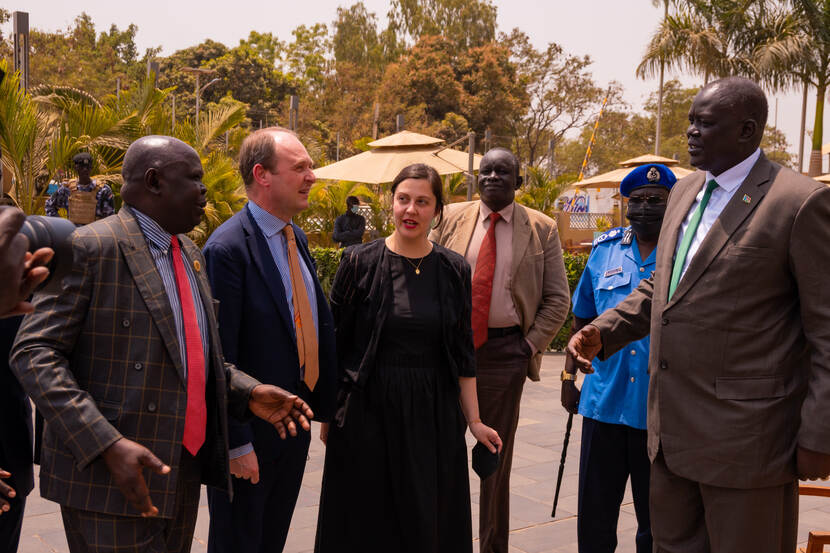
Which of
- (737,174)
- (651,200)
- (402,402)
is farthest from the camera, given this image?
(651,200)

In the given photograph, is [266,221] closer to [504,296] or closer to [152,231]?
[152,231]

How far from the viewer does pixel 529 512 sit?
5.23m

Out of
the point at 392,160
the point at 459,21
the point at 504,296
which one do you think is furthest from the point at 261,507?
the point at 459,21

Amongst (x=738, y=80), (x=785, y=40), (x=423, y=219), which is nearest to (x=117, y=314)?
(x=423, y=219)

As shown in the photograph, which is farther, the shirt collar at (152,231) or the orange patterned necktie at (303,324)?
the orange patterned necktie at (303,324)

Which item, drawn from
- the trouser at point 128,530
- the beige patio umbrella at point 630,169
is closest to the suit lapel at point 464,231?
the trouser at point 128,530

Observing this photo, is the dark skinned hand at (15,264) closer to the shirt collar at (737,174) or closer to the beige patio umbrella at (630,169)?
the shirt collar at (737,174)

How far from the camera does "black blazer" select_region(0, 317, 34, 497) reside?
2947 millimetres

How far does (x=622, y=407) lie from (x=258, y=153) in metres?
2.08

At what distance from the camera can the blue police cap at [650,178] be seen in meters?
3.94

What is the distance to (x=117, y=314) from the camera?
7.81 feet

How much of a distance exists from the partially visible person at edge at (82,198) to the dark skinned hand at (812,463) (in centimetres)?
908

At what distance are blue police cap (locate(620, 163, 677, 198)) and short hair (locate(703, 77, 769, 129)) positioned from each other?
101 cm

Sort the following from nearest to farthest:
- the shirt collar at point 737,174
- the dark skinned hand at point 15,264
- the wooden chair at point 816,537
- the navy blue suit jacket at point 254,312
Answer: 1. the dark skinned hand at point 15,264
2. the shirt collar at point 737,174
3. the navy blue suit jacket at point 254,312
4. the wooden chair at point 816,537
